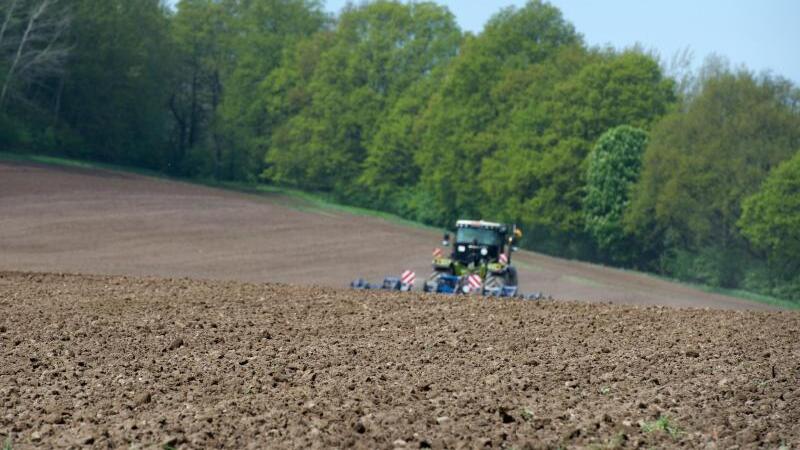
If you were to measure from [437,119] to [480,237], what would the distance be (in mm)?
33721

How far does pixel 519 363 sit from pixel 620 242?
139ft

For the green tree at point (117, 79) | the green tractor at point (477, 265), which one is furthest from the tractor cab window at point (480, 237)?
the green tree at point (117, 79)

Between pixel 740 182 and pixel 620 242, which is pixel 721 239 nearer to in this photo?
pixel 740 182

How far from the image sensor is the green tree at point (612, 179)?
183 feet

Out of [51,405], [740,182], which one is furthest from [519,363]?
[740,182]

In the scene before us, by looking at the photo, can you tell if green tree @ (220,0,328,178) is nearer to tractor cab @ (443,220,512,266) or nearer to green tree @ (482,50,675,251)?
green tree @ (482,50,675,251)

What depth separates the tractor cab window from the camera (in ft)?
104

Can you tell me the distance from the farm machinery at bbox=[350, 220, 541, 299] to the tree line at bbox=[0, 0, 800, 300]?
61.1 ft

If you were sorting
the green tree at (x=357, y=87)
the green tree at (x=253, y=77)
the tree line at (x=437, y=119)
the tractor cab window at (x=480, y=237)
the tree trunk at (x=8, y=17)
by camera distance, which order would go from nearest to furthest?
the tractor cab window at (x=480, y=237)
the tree line at (x=437, y=119)
the tree trunk at (x=8, y=17)
the green tree at (x=357, y=87)
the green tree at (x=253, y=77)

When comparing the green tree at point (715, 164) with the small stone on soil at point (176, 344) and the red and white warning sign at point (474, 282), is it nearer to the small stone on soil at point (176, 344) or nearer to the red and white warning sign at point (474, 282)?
the red and white warning sign at point (474, 282)

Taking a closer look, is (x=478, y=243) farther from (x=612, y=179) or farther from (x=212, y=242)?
(x=612, y=179)

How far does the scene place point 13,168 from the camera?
51.3m

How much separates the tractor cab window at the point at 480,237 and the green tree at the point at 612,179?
2454 cm

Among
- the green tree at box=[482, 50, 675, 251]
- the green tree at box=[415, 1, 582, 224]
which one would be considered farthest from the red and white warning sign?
the green tree at box=[415, 1, 582, 224]
